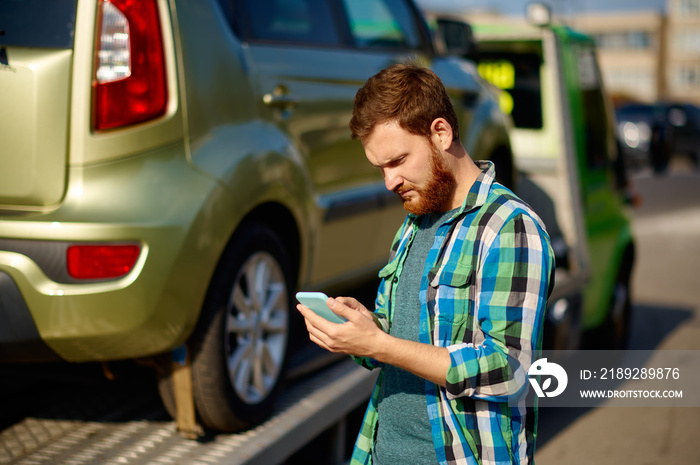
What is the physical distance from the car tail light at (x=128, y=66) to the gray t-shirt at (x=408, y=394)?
1.26m

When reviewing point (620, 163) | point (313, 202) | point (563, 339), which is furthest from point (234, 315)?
point (620, 163)

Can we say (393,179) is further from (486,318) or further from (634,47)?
(634,47)

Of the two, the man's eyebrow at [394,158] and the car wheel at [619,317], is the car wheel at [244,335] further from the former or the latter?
the car wheel at [619,317]

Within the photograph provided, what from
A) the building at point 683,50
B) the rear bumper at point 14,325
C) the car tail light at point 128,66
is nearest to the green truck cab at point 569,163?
the car tail light at point 128,66

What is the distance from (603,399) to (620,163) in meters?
1.87

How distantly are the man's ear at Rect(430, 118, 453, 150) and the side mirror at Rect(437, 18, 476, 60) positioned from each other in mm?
3221

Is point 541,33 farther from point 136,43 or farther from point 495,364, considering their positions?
point 495,364

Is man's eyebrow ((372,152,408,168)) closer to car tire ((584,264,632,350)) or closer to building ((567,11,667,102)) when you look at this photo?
car tire ((584,264,632,350))

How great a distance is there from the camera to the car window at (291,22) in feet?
11.4

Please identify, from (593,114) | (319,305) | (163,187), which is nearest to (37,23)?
(163,187)

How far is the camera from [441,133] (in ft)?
6.02

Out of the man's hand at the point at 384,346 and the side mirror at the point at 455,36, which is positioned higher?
the side mirror at the point at 455,36

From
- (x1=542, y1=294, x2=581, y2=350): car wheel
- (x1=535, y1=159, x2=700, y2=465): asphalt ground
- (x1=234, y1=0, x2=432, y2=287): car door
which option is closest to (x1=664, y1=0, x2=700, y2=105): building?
(x1=535, y1=159, x2=700, y2=465): asphalt ground

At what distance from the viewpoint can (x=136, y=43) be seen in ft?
9.30
